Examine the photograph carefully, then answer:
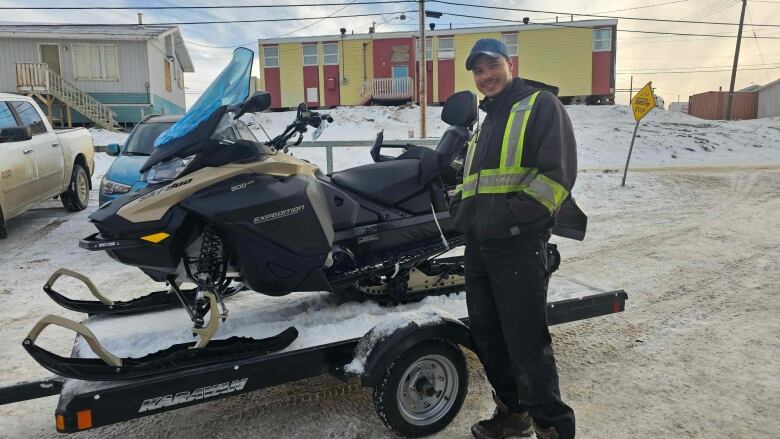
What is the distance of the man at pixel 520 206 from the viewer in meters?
2.49

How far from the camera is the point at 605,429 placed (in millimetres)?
3035

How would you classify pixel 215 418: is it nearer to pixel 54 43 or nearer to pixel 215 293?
pixel 215 293

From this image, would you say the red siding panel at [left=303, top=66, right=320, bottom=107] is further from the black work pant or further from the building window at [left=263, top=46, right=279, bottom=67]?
the black work pant

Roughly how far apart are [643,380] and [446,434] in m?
1.43

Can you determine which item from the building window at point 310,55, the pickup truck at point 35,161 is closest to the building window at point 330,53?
the building window at point 310,55

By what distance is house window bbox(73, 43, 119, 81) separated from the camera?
25031mm

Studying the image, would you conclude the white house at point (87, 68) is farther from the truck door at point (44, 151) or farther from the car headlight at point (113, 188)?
the car headlight at point (113, 188)

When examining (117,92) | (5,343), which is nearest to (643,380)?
(5,343)

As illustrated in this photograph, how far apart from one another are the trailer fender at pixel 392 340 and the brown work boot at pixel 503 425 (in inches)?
15.2

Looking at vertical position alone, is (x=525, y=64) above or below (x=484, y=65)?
above

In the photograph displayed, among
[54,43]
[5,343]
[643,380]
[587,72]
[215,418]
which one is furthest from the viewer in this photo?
[587,72]

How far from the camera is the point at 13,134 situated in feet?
22.8

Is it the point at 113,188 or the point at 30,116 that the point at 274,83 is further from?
the point at 113,188

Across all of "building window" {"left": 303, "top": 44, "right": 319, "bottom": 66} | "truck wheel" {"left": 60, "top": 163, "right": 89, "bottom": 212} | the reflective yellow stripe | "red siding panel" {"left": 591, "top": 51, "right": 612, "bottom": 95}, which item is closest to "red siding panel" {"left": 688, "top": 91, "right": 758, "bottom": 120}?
"red siding panel" {"left": 591, "top": 51, "right": 612, "bottom": 95}
